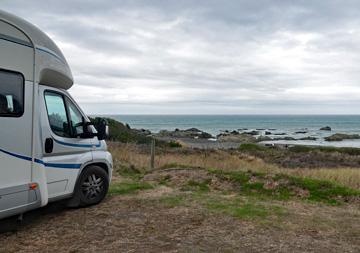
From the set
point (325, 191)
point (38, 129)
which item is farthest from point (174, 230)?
point (325, 191)

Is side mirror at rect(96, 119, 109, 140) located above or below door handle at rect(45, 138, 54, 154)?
above

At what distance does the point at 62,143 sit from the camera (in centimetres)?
670

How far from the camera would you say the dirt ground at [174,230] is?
554 cm

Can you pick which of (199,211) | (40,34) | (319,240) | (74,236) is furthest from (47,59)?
(319,240)

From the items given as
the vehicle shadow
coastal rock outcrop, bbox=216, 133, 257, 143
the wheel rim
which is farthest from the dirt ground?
coastal rock outcrop, bbox=216, 133, 257, 143

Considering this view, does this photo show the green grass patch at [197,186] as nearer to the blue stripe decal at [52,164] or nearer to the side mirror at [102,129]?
the side mirror at [102,129]

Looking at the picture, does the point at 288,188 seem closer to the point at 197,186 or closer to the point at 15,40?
the point at 197,186

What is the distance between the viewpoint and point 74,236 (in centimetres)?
599

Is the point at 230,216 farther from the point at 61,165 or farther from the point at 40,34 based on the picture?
the point at 40,34

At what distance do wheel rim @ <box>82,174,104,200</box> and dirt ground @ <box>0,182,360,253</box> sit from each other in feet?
0.87

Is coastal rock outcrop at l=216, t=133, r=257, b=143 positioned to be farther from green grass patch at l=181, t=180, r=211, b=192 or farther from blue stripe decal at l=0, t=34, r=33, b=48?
blue stripe decal at l=0, t=34, r=33, b=48

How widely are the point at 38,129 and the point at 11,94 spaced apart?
27.0 inches

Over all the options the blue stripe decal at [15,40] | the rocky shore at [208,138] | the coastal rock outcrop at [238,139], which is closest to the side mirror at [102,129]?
the blue stripe decal at [15,40]

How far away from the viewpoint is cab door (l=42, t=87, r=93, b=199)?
638 centimetres
